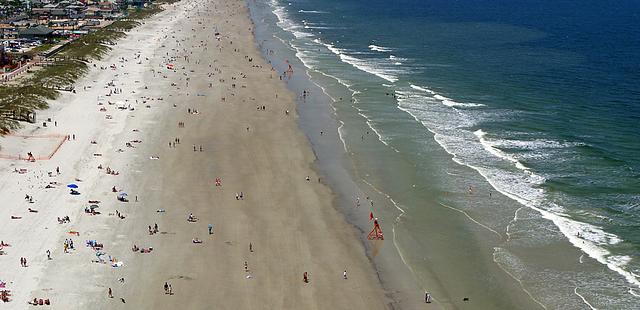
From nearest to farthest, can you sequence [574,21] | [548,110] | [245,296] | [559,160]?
[245,296] → [559,160] → [548,110] → [574,21]

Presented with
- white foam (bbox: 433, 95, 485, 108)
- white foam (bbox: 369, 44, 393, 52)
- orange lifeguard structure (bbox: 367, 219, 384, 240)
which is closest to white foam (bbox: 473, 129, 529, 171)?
white foam (bbox: 433, 95, 485, 108)

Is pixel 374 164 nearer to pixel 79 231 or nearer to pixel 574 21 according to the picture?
pixel 79 231

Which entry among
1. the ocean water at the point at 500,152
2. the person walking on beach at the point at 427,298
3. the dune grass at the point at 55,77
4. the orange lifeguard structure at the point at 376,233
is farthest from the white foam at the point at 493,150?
the dune grass at the point at 55,77

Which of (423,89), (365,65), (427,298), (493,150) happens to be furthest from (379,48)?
(427,298)

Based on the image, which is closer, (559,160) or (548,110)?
(559,160)

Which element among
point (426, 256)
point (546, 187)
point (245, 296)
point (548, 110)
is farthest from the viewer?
point (548, 110)

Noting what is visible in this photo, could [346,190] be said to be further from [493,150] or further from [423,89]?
[423,89]

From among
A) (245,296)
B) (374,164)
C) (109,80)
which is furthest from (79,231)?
(109,80)

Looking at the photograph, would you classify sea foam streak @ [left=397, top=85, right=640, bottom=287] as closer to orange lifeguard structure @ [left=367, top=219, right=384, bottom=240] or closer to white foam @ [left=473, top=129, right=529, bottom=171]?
white foam @ [left=473, top=129, right=529, bottom=171]
